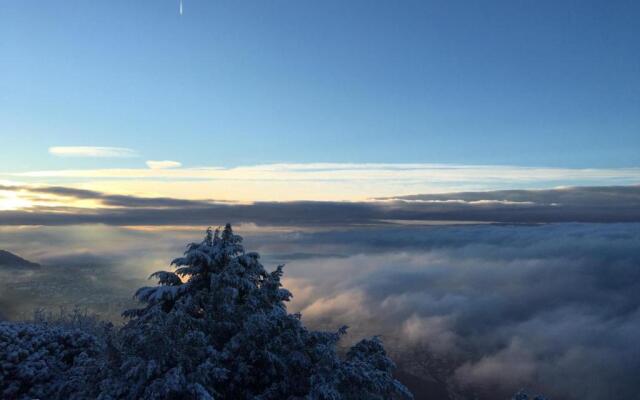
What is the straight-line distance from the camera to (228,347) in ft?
43.9

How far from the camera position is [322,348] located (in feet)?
45.9

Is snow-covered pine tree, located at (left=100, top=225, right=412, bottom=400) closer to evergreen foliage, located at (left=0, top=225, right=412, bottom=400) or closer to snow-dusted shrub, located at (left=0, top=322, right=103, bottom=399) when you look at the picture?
evergreen foliage, located at (left=0, top=225, right=412, bottom=400)

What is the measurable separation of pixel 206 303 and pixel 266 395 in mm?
3633

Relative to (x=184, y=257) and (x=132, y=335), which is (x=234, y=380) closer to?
(x=132, y=335)

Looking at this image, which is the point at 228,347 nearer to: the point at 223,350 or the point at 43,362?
the point at 223,350

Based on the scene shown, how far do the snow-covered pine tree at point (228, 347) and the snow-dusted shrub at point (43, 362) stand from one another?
128 inches

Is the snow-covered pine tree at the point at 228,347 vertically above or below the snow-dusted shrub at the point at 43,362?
above

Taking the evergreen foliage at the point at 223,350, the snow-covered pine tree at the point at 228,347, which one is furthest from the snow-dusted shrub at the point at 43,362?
the snow-covered pine tree at the point at 228,347

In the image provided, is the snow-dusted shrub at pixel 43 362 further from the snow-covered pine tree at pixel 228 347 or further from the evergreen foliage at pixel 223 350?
the snow-covered pine tree at pixel 228 347

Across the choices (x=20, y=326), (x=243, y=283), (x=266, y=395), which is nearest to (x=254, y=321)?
(x=243, y=283)

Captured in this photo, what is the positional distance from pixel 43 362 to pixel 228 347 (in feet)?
39.6

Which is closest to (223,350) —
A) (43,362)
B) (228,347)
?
(228,347)

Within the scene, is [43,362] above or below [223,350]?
below

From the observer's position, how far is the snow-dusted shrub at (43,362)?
1658cm
